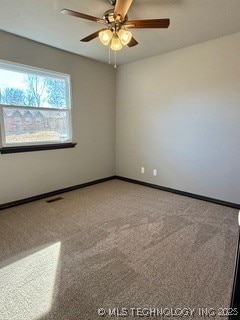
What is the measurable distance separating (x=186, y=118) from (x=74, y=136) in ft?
6.87

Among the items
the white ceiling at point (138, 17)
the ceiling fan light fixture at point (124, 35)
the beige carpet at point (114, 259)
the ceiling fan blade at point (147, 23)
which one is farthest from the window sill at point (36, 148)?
the ceiling fan blade at point (147, 23)

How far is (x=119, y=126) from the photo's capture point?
458 centimetres

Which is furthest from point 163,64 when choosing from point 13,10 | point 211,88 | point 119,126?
point 13,10

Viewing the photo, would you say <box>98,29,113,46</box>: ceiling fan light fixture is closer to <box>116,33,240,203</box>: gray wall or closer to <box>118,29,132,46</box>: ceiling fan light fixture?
<box>118,29,132,46</box>: ceiling fan light fixture

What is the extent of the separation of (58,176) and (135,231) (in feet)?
6.35

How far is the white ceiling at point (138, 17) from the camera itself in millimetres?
2146

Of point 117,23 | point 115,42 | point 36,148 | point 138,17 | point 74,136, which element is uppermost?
point 138,17

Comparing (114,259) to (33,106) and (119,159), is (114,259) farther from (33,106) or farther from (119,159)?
(119,159)

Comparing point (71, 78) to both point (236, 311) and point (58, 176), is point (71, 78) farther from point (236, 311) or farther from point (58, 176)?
point (236, 311)

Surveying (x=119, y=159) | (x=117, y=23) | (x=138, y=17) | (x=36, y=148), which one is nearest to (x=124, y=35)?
(x=117, y=23)

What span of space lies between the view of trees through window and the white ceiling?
60 cm

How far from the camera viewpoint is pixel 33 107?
10.7 ft

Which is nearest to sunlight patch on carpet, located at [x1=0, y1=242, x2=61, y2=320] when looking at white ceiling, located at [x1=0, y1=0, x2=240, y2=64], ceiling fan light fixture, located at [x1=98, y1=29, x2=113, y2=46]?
ceiling fan light fixture, located at [x1=98, y1=29, x2=113, y2=46]

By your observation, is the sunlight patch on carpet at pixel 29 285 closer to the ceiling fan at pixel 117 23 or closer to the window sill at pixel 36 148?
the window sill at pixel 36 148
